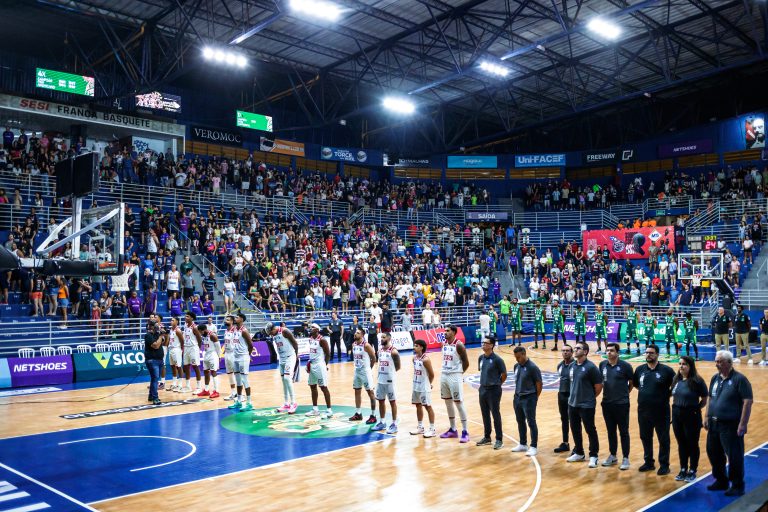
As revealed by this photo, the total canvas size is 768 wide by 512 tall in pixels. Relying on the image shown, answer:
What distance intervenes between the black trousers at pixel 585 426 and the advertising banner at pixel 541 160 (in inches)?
1496

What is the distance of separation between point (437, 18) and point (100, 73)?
16.9m

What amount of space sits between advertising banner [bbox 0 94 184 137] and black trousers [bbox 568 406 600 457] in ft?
95.8

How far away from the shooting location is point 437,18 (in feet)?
94.5

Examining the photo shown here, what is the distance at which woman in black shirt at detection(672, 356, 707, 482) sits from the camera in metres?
9.20

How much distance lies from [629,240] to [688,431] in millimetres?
30037

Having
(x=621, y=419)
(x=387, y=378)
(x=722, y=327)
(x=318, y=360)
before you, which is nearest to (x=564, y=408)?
(x=621, y=419)

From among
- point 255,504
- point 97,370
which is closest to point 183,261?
point 97,370

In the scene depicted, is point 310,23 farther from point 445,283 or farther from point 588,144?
point 588,144

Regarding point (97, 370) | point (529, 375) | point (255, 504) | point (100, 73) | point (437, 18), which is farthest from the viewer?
point (100, 73)

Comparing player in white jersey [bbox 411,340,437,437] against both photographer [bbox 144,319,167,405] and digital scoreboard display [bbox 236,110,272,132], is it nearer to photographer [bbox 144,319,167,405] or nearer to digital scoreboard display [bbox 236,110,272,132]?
photographer [bbox 144,319,167,405]

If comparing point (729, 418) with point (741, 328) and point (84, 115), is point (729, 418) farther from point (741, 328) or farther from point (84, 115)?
point (84, 115)

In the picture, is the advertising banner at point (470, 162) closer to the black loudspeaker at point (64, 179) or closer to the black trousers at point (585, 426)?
the black loudspeaker at point (64, 179)

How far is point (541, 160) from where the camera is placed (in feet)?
153

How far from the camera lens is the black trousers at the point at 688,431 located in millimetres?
9273
